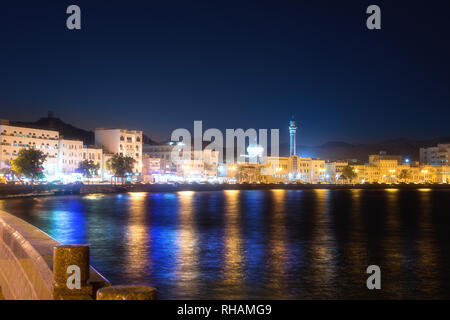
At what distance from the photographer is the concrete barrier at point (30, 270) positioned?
24.6 ft

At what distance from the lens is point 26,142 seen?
365 ft

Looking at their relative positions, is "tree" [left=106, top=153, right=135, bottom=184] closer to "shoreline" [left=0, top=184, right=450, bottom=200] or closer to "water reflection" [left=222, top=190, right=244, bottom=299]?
"shoreline" [left=0, top=184, right=450, bottom=200]

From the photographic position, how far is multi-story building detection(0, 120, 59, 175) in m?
104

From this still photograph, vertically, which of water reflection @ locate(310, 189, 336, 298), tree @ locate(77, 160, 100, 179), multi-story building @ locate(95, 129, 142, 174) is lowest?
water reflection @ locate(310, 189, 336, 298)

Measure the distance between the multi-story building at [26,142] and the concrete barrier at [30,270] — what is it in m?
97.7

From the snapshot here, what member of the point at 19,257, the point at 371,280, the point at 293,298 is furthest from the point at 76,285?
the point at 371,280

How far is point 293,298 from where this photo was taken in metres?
16.5

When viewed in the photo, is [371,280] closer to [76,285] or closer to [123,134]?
[76,285]

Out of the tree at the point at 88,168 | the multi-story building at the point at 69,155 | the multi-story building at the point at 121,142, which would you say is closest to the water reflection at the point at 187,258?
the tree at the point at 88,168

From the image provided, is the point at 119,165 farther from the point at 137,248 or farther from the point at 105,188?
the point at 137,248

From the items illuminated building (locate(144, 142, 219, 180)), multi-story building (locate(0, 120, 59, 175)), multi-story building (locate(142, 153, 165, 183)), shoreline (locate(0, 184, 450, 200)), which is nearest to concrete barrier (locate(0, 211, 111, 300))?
shoreline (locate(0, 184, 450, 200))

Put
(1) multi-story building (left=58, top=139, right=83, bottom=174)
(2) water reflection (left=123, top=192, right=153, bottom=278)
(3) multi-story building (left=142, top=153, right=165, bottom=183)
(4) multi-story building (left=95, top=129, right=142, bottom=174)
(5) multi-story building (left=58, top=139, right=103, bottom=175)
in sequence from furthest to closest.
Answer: (3) multi-story building (left=142, top=153, right=165, bottom=183), (4) multi-story building (left=95, top=129, right=142, bottom=174), (5) multi-story building (left=58, top=139, right=103, bottom=175), (1) multi-story building (left=58, top=139, right=83, bottom=174), (2) water reflection (left=123, top=192, right=153, bottom=278)

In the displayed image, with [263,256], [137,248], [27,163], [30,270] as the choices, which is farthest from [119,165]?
[30,270]

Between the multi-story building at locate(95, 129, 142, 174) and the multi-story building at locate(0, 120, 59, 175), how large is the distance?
22.0 m
